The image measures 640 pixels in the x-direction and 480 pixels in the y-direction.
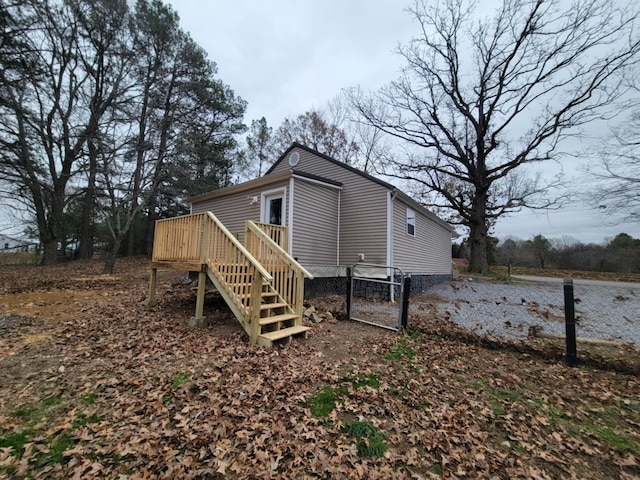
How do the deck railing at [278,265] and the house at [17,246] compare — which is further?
the house at [17,246]

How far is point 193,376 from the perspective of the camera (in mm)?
3471

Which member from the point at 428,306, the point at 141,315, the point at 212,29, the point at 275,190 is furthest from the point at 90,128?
the point at 428,306

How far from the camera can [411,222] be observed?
11117mm

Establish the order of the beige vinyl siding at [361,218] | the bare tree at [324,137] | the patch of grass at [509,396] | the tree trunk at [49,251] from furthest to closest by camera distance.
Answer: the bare tree at [324,137], the tree trunk at [49,251], the beige vinyl siding at [361,218], the patch of grass at [509,396]

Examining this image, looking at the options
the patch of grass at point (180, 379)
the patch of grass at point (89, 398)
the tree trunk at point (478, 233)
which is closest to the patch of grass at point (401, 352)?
the patch of grass at point (180, 379)

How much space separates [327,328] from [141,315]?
4.12 metres

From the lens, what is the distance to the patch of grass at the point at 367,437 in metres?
2.38

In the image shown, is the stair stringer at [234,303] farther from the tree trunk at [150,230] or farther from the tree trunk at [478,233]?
the tree trunk at [150,230]

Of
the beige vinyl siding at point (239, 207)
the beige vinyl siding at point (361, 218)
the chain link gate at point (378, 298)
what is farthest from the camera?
the beige vinyl siding at point (239, 207)

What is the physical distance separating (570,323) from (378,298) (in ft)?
17.7

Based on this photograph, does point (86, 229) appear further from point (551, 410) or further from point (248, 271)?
point (551, 410)

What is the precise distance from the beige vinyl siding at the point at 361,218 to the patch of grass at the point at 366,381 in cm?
572

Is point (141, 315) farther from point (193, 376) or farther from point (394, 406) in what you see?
point (394, 406)

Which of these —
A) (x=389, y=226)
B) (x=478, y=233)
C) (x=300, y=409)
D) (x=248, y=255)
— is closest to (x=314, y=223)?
(x=389, y=226)
